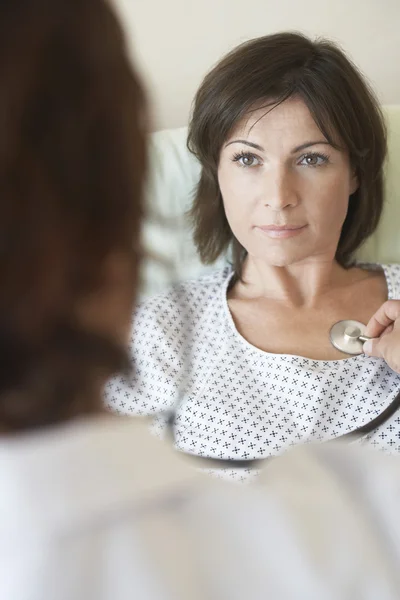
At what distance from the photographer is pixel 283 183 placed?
3.75 feet

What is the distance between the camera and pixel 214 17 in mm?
1672

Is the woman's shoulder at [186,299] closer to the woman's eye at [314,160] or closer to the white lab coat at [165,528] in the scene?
the woman's eye at [314,160]

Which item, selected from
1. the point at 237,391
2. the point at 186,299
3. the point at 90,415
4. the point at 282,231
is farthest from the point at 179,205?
the point at 90,415

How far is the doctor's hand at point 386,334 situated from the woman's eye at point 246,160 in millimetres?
330

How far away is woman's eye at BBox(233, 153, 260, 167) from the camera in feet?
3.88

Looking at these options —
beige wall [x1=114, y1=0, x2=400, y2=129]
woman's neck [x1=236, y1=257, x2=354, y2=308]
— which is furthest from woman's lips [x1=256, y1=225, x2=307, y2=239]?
beige wall [x1=114, y1=0, x2=400, y2=129]

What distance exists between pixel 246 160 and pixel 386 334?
1.26 ft

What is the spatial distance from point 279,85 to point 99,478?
879 millimetres

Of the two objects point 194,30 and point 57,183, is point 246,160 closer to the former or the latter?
point 194,30

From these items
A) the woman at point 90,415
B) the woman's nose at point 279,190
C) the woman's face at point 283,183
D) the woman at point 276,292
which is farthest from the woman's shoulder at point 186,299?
the woman at point 90,415

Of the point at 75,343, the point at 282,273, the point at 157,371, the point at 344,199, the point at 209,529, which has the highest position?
the point at 75,343

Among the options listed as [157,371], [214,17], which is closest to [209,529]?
[157,371]

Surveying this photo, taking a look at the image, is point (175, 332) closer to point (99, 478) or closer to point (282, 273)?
point (282, 273)

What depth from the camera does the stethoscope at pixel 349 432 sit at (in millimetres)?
1126
